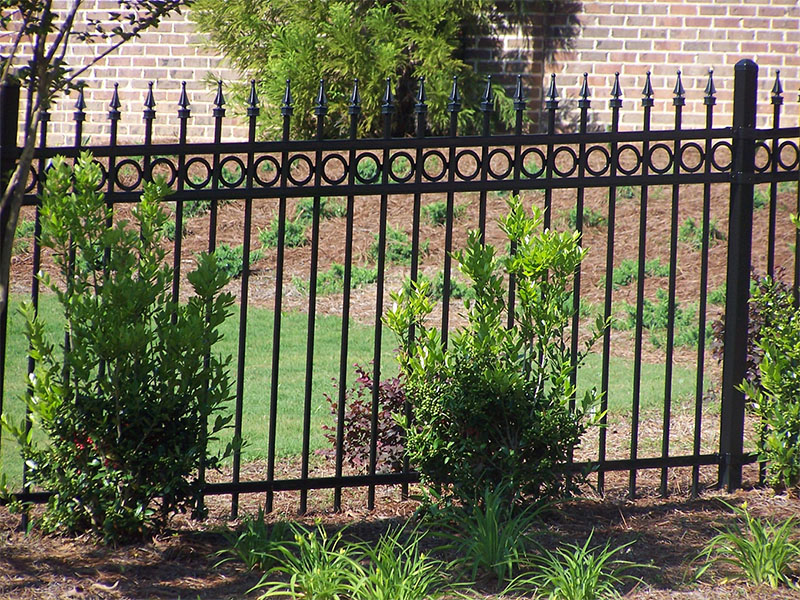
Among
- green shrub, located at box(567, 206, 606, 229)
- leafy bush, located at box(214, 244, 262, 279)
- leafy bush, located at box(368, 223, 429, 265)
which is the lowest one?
leafy bush, located at box(214, 244, 262, 279)

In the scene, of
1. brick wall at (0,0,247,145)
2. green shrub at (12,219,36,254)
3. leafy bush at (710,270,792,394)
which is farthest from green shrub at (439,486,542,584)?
brick wall at (0,0,247,145)

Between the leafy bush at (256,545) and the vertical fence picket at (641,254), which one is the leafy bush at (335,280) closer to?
the vertical fence picket at (641,254)

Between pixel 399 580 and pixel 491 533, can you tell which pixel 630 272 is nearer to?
pixel 491 533

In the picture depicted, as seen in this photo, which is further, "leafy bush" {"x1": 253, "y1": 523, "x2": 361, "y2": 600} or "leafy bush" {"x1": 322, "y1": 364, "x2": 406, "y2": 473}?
"leafy bush" {"x1": 322, "y1": 364, "x2": 406, "y2": 473}

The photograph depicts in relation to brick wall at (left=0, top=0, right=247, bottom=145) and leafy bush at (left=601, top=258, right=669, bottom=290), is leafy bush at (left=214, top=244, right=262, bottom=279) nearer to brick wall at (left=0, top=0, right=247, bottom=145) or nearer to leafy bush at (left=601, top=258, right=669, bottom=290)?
brick wall at (left=0, top=0, right=247, bottom=145)

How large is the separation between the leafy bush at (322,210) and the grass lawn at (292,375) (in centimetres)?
185

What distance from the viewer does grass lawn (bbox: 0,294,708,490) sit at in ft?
17.2

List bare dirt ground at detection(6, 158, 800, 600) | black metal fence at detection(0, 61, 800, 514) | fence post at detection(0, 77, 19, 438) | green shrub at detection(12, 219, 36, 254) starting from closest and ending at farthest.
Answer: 1. bare dirt ground at detection(6, 158, 800, 600)
2. fence post at detection(0, 77, 19, 438)
3. black metal fence at detection(0, 61, 800, 514)
4. green shrub at detection(12, 219, 36, 254)

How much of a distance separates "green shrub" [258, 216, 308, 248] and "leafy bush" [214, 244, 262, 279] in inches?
6.6

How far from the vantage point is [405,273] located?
8219 mm

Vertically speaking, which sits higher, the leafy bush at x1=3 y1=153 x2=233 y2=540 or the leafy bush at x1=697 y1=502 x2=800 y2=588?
the leafy bush at x1=3 y1=153 x2=233 y2=540

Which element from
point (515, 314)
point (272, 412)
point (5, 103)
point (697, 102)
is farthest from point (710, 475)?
point (697, 102)

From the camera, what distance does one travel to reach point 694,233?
8.85 meters

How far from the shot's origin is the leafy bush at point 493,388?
362 cm
